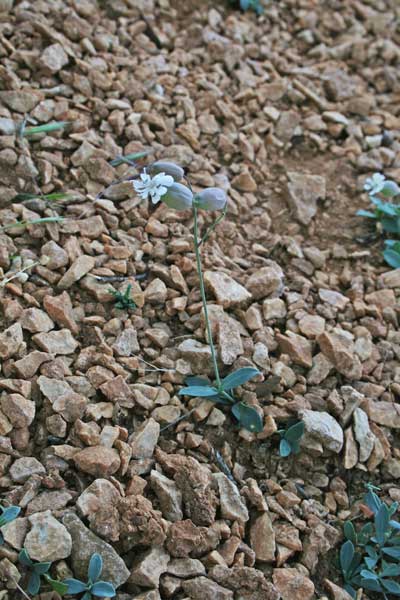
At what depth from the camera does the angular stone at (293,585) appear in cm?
157

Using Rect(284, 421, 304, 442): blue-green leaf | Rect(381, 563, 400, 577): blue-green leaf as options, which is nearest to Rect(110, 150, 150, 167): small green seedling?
Rect(284, 421, 304, 442): blue-green leaf

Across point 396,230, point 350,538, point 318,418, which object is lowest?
point 350,538

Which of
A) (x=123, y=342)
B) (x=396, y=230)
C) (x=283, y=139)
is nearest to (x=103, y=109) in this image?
(x=283, y=139)

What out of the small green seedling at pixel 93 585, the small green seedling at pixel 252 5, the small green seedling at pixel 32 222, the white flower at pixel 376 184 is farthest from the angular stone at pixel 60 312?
the small green seedling at pixel 252 5

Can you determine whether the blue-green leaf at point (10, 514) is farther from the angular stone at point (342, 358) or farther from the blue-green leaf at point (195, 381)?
the angular stone at point (342, 358)

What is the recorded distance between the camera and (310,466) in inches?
70.6

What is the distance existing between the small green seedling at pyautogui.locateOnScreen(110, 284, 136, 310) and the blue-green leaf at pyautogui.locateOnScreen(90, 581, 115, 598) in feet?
2.32

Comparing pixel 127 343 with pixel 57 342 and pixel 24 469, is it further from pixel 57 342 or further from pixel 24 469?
pixel 24 469

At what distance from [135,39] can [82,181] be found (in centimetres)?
71

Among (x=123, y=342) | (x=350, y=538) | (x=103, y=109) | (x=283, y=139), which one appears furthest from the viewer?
(x=283, y=139)

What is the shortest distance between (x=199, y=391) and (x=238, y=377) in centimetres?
10

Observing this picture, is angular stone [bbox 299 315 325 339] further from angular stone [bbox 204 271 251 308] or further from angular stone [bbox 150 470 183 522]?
angular stone [bbox 150 470 183 522]

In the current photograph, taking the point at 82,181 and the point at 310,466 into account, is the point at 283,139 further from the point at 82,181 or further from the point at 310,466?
the point at 310,466

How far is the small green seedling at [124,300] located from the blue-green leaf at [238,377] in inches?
12.7
